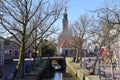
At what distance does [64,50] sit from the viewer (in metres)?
100

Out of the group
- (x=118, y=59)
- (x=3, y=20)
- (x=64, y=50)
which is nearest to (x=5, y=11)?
(x=3, y=20)

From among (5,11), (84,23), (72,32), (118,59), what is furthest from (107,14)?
(72,32)

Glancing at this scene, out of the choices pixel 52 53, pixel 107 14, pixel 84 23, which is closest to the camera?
pixel 107 14

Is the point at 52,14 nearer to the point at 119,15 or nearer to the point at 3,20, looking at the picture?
the point at 3,20

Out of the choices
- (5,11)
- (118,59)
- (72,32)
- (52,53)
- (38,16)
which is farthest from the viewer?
(52,53)

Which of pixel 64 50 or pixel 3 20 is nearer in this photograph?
pixel 3 20

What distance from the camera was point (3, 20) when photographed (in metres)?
26.5

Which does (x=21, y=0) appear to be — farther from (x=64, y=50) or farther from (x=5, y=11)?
(x=64, y=50)

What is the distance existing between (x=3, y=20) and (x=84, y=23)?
36.1 meters

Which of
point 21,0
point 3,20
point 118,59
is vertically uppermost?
point 21,0

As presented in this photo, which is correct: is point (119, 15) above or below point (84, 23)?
below

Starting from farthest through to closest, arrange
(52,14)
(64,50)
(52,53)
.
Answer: (64,50) < (52,53) < (52,14)

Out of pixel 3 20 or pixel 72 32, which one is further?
pixel 72 32

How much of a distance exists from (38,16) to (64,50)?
68.9 m
